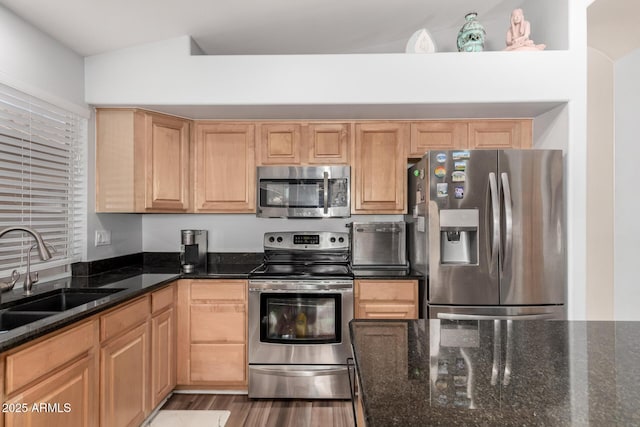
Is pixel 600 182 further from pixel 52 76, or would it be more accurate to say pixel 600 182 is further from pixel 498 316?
pixel 52 76

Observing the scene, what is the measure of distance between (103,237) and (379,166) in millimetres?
2185

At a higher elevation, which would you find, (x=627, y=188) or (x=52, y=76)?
(x=52, y=76)

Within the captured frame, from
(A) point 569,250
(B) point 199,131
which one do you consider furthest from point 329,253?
(A) point 569,250

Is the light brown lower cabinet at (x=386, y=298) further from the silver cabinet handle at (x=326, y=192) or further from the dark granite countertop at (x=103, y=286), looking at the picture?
the dark granite countertop at (x=103, y=286)

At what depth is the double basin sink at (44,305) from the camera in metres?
1.73

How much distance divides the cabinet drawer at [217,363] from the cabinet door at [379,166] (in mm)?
1472

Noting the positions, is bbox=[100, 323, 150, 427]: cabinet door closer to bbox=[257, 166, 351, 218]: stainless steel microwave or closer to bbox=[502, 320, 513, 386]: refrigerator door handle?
bbox=[257, 166, 351, 218]: stainless steel microwave

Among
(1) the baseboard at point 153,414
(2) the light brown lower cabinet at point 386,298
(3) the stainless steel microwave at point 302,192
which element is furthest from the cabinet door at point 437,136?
(1) the baseboard at point 153,414

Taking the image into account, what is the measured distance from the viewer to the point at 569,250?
8.46 feet

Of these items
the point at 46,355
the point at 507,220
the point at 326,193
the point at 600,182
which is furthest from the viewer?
the point at 600,182

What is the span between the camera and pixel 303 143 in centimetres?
298

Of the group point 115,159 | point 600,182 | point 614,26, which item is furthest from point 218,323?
point 614,26

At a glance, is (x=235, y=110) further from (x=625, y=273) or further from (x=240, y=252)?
(x=625, y=273)

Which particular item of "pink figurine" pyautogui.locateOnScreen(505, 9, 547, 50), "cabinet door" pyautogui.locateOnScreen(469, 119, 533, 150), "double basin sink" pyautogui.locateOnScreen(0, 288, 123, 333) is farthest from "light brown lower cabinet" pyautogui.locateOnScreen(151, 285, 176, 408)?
"pink figurine" pyautogui.locateOnScreen(505, 9, 547, 50)
